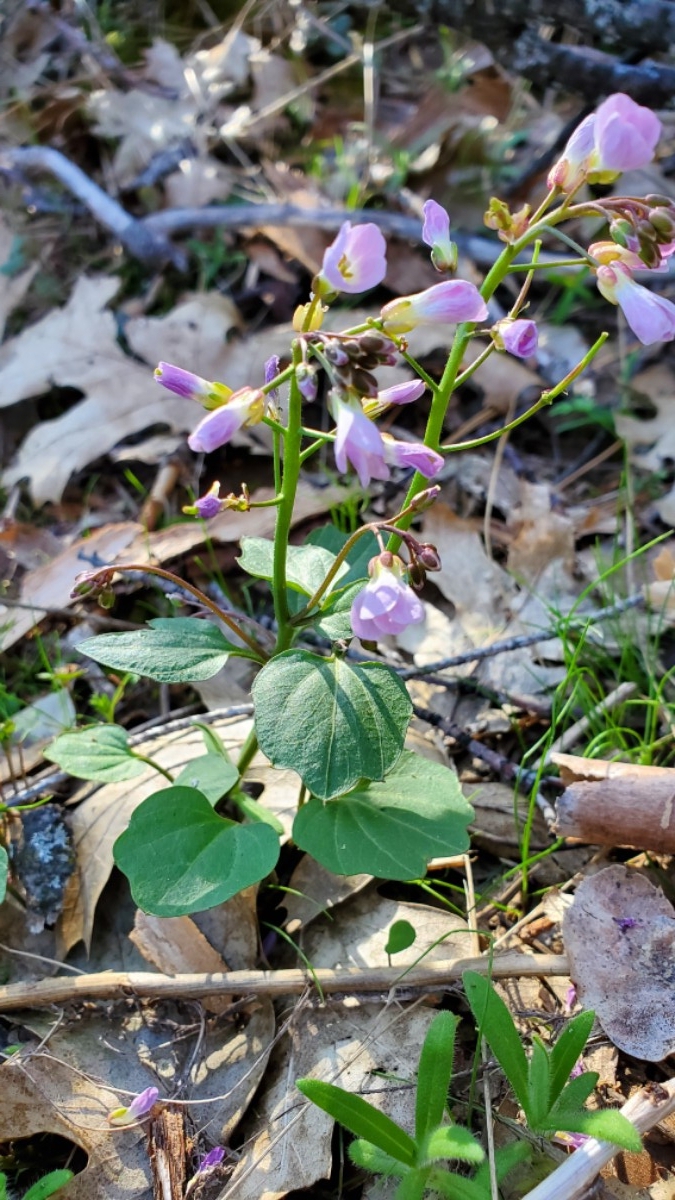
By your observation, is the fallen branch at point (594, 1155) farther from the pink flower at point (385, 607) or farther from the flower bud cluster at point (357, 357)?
the flower bud cluster at point (357, 357)

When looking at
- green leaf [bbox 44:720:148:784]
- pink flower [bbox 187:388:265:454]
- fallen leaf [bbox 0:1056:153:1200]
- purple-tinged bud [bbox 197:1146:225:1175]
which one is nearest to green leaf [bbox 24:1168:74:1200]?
fallen leaf [bbox 0:1056:153:1200]

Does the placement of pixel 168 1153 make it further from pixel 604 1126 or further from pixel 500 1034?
pixel 604 1126

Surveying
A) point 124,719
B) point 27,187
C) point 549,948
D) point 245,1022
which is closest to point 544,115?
point 27,187

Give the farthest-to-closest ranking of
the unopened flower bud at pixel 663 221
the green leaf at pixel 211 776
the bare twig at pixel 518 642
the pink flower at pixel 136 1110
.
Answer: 1. the bare twig at pixel 518 642
2. the green leaf at pixel 211 776
3. the pink flower at pixel 136 1110
4. the unopened flower bud at pixel 663 221

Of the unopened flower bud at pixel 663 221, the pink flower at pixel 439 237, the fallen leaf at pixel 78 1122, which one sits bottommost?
the fallen leaf at pixel 78 1122

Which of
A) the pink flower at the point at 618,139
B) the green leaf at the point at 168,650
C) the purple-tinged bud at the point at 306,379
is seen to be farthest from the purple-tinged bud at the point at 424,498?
the pink flower at the point at 618,139

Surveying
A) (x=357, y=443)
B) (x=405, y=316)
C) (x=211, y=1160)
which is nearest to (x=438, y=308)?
(x=405, y=316)
